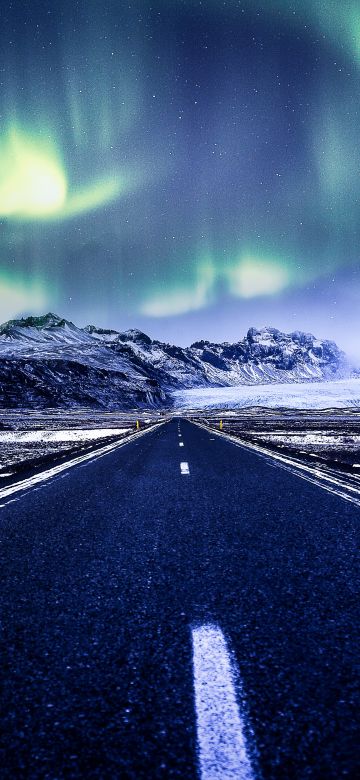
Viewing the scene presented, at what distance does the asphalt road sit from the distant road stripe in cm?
4

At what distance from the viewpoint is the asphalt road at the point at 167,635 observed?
1.71 m

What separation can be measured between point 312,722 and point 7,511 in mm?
5554

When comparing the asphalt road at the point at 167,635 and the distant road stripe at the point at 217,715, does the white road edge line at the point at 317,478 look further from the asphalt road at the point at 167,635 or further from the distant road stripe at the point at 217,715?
the distant road stripe at the point at 217,715

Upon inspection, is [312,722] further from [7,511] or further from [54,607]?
[7,511]

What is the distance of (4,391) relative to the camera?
124 m

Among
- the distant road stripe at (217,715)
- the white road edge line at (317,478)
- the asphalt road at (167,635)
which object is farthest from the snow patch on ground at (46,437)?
the distant road stripe at (217,715)

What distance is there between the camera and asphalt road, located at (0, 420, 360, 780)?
1713mm

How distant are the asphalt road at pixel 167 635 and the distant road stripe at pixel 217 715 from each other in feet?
0.13

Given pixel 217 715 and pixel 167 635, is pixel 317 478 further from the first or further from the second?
pixel 217 715

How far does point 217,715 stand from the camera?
1898 mm

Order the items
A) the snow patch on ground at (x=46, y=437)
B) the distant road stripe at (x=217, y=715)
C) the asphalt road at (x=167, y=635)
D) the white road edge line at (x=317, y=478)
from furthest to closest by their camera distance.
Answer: the snow patch on ground at (x=46, y=437) < the white road edge line at (x=317, y=478) < the asphalt road at (x=167, y=635) < the distant road stripe at (x=217, y=715)

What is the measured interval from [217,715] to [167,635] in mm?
813

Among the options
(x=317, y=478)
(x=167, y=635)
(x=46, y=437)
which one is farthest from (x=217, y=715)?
(x=46, y=437)

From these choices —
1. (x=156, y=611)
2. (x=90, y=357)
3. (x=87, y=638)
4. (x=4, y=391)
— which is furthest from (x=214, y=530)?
(x=90, y=357)
